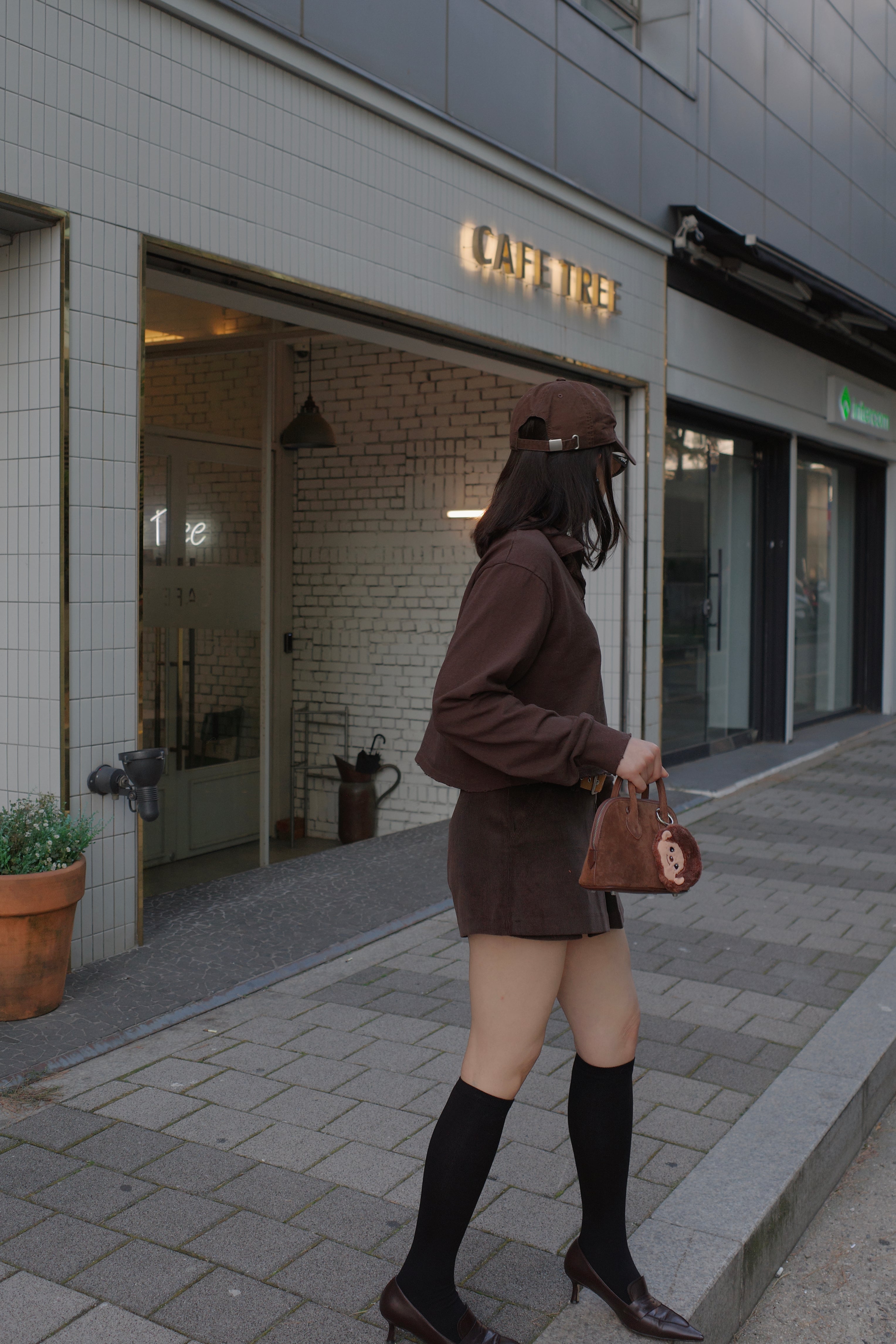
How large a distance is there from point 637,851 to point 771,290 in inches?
363

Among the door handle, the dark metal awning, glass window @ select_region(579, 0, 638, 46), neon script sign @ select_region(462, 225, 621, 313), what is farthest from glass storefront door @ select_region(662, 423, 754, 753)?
glass window @ select_region(579, 0, 638, 46)

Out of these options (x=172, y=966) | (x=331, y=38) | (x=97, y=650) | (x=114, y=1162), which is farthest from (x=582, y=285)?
(x=114, y=1162)

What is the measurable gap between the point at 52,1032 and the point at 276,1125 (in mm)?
1044

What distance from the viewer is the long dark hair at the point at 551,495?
7.73 feet

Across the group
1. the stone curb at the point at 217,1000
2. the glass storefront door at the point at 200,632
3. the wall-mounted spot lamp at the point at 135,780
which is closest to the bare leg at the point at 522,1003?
the stone curb at the point at 217,1000

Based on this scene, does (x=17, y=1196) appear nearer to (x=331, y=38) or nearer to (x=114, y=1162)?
(x=114, y=1162)

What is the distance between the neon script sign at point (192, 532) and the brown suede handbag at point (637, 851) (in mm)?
6240

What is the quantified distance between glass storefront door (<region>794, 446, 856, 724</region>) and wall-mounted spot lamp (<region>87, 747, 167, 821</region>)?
30.1 feet

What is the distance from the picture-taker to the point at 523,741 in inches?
84.4

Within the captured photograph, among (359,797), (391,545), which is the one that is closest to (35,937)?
(359,797)

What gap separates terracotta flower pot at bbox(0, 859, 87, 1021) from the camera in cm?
405

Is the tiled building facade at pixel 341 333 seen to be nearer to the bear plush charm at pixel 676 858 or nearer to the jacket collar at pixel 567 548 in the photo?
the jacket collar at pixel 567 548

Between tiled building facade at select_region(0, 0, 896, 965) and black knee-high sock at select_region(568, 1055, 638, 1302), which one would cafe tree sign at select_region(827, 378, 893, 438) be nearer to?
tiled building facade at select_region(0, 0, 896, 965)

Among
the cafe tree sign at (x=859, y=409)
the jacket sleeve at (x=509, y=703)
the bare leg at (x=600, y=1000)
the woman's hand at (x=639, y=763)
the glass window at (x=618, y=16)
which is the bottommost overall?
the bare leg at (x=600, y=1000)
